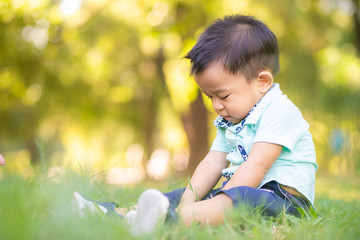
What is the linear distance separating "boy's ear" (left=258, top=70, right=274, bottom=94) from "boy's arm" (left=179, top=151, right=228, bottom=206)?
0.43m

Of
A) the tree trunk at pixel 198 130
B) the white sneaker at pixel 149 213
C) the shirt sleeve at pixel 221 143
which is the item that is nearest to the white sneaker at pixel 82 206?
the white sneaker at pixel 149 213

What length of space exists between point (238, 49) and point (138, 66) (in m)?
9.26

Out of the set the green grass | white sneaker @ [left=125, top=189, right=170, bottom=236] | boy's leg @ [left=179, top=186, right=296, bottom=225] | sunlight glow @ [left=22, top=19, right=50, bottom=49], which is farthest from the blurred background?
white sneaker @ [left=125, top=189, right=170, bottom=236]

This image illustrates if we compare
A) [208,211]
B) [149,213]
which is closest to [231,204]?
[208,211]

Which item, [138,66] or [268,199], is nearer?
[268,199]

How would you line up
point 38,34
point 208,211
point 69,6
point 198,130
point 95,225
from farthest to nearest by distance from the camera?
1. point 198,130
2. point 69,6
3. point 38,34
4. point 208,211
5. point 95,225

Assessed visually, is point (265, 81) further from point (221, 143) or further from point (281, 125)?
point (221, 143)

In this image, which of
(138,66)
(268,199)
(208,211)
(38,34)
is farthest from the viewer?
(138,66)

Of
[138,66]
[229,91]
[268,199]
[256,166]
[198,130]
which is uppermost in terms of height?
[229,91]

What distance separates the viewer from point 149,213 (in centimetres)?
135

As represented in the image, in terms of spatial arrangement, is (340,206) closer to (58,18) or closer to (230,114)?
(230,114)

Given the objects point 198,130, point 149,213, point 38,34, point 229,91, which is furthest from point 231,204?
point 198,130

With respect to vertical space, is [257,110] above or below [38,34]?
above

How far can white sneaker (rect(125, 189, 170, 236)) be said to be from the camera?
131cm
